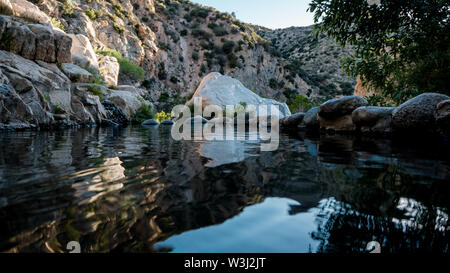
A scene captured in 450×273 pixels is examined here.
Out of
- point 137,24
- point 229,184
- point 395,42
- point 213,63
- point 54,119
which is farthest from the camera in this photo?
point 213,63

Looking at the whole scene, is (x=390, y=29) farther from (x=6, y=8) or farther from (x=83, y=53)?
(x=83, y=53)

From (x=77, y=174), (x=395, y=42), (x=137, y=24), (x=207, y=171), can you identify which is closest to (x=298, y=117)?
(x=395, y=42)

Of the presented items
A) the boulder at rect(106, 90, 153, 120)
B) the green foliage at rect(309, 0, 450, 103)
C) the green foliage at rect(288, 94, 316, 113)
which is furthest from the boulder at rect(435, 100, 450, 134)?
the green foliage at rect(288, 94, 316, 113)

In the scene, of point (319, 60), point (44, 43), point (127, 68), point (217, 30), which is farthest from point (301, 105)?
point (319, 60)

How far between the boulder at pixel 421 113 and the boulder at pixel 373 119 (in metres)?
0.64

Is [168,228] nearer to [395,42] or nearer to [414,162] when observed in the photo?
[414,162]

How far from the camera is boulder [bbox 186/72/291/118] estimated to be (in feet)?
68.8

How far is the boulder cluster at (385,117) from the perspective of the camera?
4366 mm

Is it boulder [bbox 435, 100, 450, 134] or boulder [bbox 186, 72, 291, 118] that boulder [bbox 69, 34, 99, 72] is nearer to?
boulder [bbox 186, 72, 291, 118]

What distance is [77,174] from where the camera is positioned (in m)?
1.84

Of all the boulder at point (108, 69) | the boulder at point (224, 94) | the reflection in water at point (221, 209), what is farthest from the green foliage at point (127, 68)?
the reflection in water at point (221, 209)

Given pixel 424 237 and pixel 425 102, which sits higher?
pixel 425 102

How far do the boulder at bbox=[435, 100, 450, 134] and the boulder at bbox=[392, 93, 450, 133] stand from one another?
128mm
